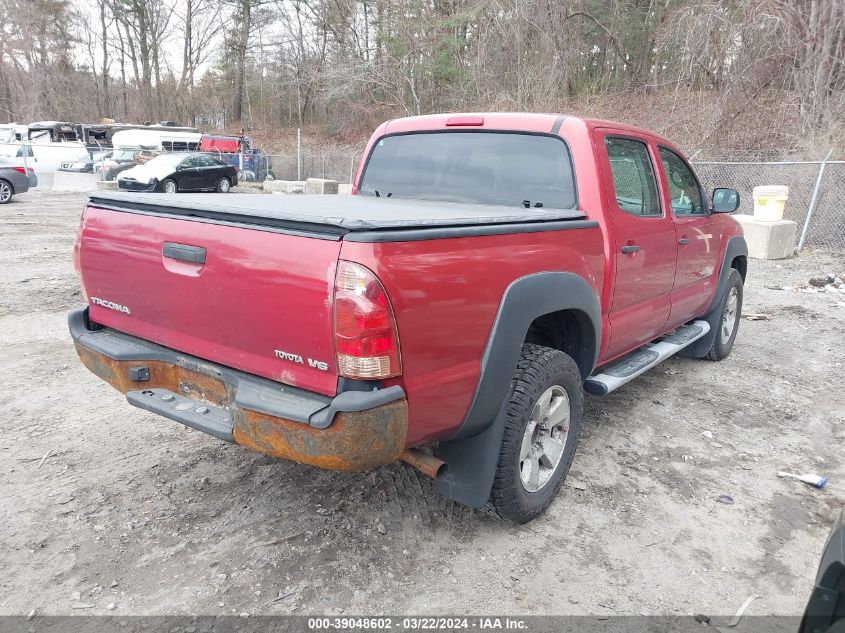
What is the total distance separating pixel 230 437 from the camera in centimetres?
250

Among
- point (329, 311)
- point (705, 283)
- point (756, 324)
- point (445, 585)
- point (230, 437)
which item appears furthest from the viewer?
point (756, 324)

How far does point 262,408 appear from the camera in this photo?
235cm

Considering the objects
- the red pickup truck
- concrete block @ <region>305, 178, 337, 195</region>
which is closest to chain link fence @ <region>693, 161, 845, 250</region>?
the red pickup truck

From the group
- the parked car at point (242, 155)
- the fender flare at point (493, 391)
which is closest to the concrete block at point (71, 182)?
the parked car at point (242, 155)

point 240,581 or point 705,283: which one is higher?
point 705,283

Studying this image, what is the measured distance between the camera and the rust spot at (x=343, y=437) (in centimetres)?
220

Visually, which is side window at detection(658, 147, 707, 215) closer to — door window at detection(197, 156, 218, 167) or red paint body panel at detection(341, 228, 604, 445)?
red paint body panel at detection(341, 228, 604, 445)

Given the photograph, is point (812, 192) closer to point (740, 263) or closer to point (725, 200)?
point (740, 263)

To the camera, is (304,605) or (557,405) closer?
(304,605)

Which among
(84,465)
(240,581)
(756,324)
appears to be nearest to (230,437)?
(240,581)

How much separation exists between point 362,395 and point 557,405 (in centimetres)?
136

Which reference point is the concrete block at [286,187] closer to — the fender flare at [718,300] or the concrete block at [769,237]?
the concrete block at [769,237]

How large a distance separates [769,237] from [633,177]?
903 centimetres

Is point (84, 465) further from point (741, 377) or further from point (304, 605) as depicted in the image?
point (741, 377)
